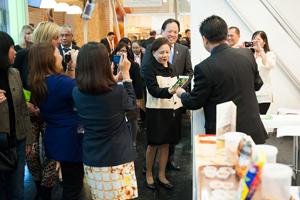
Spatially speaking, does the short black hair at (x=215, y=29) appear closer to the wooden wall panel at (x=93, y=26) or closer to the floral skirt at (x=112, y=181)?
the floral skirt at (x=112, y=181)

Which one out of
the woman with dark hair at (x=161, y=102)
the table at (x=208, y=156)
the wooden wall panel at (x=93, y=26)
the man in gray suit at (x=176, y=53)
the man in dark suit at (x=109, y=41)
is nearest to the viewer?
the table at (x=208, y=156)

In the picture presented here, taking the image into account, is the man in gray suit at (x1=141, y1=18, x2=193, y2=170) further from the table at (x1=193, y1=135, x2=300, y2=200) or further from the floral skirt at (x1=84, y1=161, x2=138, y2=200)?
the table at (x1=193, y1=135, x2=300, y2=200)

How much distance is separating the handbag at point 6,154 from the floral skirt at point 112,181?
0.56m

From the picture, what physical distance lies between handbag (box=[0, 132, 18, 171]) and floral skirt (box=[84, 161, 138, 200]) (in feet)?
1.83

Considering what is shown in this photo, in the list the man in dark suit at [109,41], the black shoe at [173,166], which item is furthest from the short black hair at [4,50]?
the man in dark suit at [109,41]

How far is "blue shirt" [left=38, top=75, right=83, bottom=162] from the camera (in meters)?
2.27

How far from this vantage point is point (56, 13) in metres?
12.7

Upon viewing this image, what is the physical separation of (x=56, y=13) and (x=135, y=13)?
3921 mm

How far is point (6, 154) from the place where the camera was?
7.29 feet

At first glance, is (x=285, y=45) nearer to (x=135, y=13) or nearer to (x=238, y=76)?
(x=238, y=76)

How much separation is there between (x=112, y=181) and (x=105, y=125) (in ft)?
1.33

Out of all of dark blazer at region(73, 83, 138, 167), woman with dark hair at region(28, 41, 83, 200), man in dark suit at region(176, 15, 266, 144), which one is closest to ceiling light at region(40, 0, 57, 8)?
woman with dark hair at region(28, 41, 83, 200)

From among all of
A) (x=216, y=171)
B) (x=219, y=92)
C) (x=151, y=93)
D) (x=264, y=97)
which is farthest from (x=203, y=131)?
(x=264, y=97)

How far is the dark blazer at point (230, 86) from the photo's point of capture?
213cm
